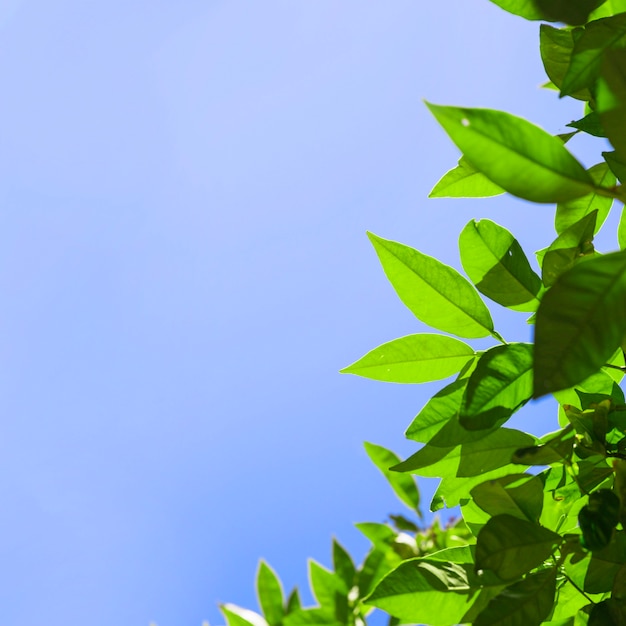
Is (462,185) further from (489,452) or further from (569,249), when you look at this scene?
(489,452)

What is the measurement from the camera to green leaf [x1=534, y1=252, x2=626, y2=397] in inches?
22.4

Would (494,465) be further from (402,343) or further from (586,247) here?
(586,247)

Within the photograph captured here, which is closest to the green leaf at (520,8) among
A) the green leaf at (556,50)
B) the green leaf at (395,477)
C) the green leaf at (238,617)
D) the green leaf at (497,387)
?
the green leaf at (556,50)

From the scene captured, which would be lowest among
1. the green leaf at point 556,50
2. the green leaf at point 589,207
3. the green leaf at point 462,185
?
the green leaf at point 589,207

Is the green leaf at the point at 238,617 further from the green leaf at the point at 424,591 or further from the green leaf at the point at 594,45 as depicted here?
the green leaf at the point at 594,45

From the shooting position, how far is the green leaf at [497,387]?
0.77 meters

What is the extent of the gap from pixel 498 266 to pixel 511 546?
388 millimetres

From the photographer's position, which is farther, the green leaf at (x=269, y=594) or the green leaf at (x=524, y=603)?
the green leaf at (x=269, y=594)

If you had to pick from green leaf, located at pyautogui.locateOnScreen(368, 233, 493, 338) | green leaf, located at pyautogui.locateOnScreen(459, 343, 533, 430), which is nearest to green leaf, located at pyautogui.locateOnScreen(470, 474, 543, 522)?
green leaf, located at pyautogui.locateOnScreen(459, 343, 533, 430)

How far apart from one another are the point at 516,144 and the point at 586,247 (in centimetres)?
39

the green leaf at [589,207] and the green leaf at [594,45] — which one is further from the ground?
the green leaf at [594,45]

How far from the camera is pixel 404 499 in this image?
6.57 feet

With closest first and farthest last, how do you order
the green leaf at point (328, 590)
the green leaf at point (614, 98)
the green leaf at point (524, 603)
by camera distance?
the green leaf at point (614, 98) → the green leaf at point (524, 603) → the green leaf at point (328, 590)

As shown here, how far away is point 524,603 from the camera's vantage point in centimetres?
77
